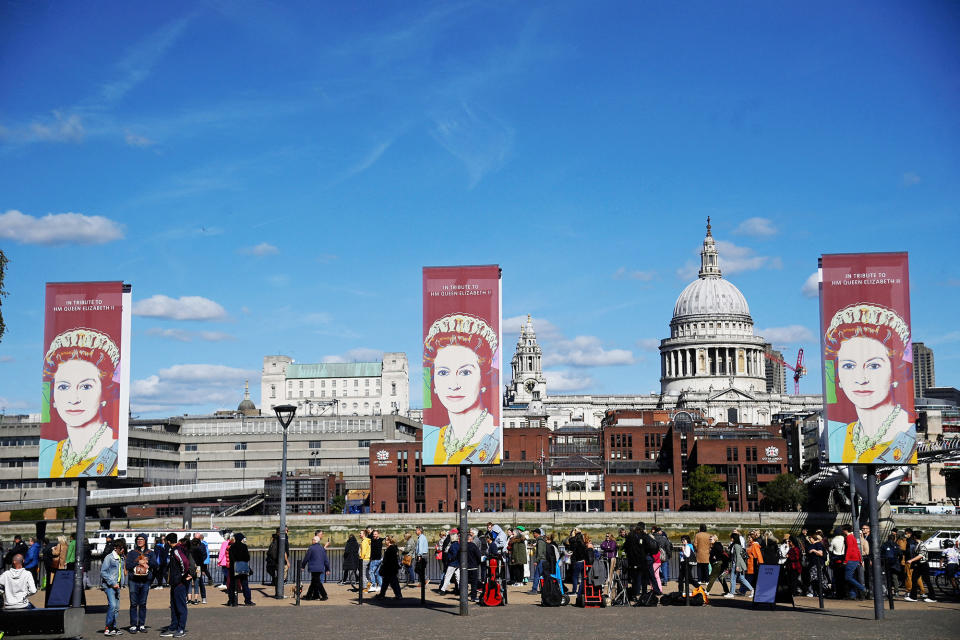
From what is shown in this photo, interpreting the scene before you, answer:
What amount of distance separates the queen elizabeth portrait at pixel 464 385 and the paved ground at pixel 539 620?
14.5 feet

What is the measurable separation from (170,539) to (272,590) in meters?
8.24

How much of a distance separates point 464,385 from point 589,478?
101832 millimetres

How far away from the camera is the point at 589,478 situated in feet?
425

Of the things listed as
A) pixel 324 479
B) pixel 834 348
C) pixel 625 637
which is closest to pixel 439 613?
pixel 625 637

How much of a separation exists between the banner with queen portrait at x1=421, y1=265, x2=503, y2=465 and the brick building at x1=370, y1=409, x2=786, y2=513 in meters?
92.1

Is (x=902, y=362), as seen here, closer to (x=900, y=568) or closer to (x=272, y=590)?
(x=900, y=568)

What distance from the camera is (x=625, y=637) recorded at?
2456cm

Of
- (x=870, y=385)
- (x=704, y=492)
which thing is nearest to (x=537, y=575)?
(x=870, y=385)

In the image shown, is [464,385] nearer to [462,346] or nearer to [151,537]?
[462,346]

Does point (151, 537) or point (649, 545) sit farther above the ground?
point (649, 545)

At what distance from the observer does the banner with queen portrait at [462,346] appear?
29.8 meters

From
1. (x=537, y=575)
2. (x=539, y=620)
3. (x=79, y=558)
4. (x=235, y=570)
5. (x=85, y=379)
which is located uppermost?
(x=85, y=379)

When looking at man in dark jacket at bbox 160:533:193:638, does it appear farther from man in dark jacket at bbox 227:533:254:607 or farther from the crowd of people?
man in dark jacket at bbox 227:533:254:607

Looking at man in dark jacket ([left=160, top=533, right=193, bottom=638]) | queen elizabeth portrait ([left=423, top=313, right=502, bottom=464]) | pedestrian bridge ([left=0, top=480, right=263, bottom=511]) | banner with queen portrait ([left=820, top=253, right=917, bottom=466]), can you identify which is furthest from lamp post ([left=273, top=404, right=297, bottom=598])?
pedestrian bridge ([left=0, top=480, right=263, bottom=511])
